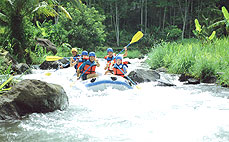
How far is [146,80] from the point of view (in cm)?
818

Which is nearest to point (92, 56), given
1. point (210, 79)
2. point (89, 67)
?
point (89, 67)

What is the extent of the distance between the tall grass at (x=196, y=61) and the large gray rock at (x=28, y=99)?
4927 millimetres

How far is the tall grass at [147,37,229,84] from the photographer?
26.0 ft

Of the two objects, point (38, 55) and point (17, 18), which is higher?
point (17, 18)

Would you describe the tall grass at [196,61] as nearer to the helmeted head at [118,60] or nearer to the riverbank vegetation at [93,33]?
the riverbank vegetation at [93,33]

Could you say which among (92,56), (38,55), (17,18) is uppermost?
(17,18)

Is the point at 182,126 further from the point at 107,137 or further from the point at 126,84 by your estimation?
the point at 126,84

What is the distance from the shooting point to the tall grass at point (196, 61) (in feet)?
26.0

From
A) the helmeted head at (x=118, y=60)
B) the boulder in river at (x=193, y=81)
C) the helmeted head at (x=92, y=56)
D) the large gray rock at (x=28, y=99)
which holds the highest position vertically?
the helmeted head at (x=92, y=56)

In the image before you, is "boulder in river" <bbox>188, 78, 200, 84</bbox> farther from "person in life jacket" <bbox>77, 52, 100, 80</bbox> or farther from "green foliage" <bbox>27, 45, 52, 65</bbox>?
"green foliage" <bbox>27, 45, 52, 65</bbox>

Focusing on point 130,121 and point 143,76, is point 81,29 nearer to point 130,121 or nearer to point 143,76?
point 143,76

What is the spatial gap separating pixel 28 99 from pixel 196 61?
6.36 metres

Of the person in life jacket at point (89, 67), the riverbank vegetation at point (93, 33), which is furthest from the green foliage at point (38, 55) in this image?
the person in life jacket at point (89, 67)

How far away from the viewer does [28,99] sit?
13.1 ft
